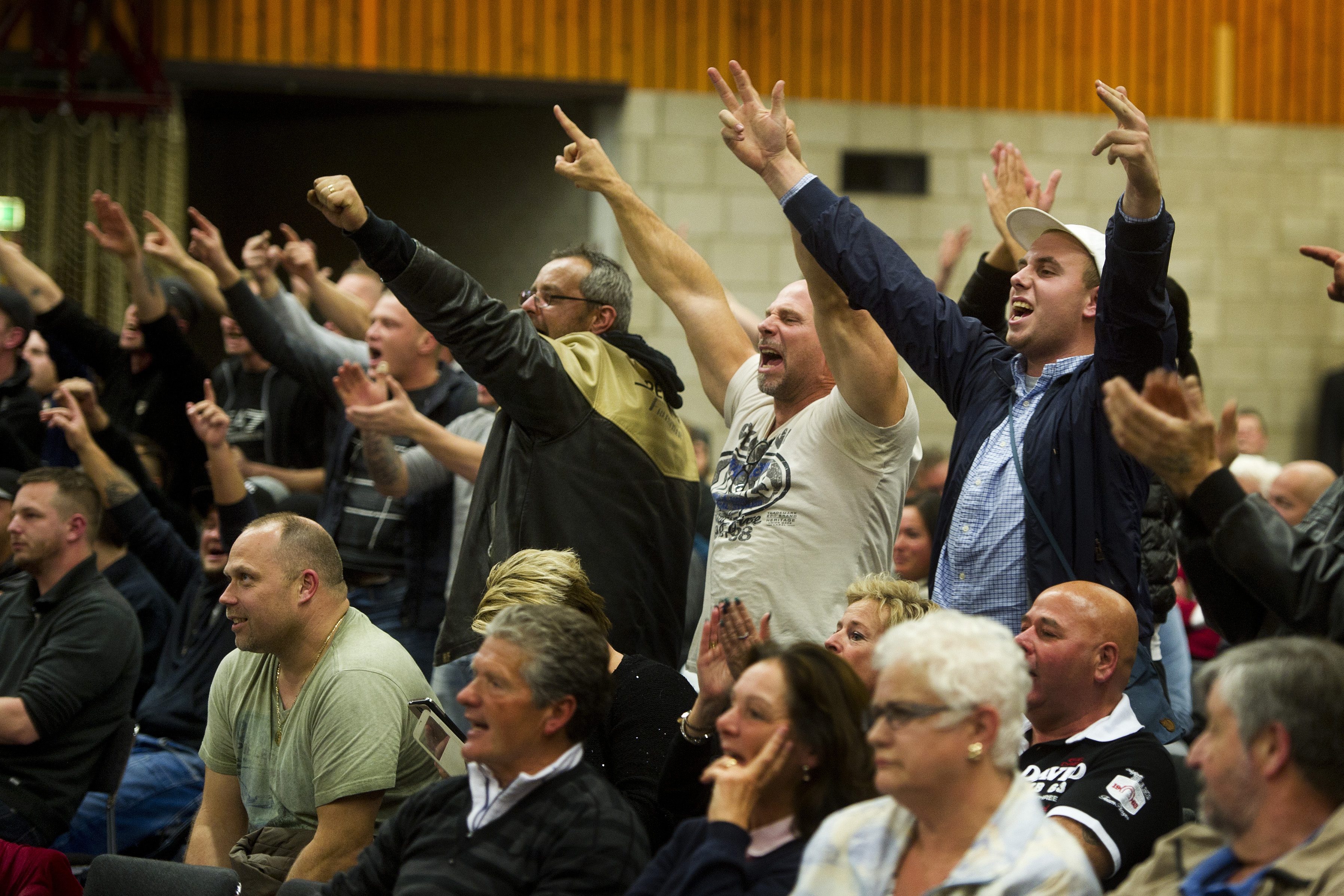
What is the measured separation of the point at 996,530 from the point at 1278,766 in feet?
3.10

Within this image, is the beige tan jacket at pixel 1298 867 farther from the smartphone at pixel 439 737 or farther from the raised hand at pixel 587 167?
the raised hand at pixel 587 167

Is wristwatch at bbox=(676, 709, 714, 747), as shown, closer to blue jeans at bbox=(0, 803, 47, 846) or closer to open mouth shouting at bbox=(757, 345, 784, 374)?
open mouth shouting at bbox=(757, 345, 784, 374)

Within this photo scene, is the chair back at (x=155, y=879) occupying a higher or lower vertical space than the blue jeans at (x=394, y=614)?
lower

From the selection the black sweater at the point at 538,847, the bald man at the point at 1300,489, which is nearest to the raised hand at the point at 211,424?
the black sweater at the point at 538,847

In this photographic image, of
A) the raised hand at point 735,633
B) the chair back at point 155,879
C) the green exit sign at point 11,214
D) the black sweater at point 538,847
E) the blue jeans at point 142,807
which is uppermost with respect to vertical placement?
the green exit sign at point 11,214

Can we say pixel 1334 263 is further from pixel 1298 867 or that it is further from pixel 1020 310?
pixel 1298 867

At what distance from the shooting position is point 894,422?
2916 mm

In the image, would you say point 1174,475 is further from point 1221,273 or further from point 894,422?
point 1221,273

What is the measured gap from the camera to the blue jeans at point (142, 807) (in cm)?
390

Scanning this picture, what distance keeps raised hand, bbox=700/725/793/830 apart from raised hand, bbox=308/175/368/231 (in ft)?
4.51

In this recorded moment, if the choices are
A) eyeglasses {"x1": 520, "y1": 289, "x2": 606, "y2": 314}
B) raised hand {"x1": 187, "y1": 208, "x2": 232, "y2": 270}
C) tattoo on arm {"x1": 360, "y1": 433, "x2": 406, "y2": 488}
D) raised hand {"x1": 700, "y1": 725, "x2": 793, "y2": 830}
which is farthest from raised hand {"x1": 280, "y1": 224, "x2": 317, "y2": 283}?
raised hand {"x1": 700, "y1": 725, "x2": 793, "y2": 830}

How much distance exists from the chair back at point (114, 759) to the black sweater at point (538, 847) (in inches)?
61.9

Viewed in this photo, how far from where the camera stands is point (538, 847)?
224 cm

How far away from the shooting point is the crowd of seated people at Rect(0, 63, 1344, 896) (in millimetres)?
1918
